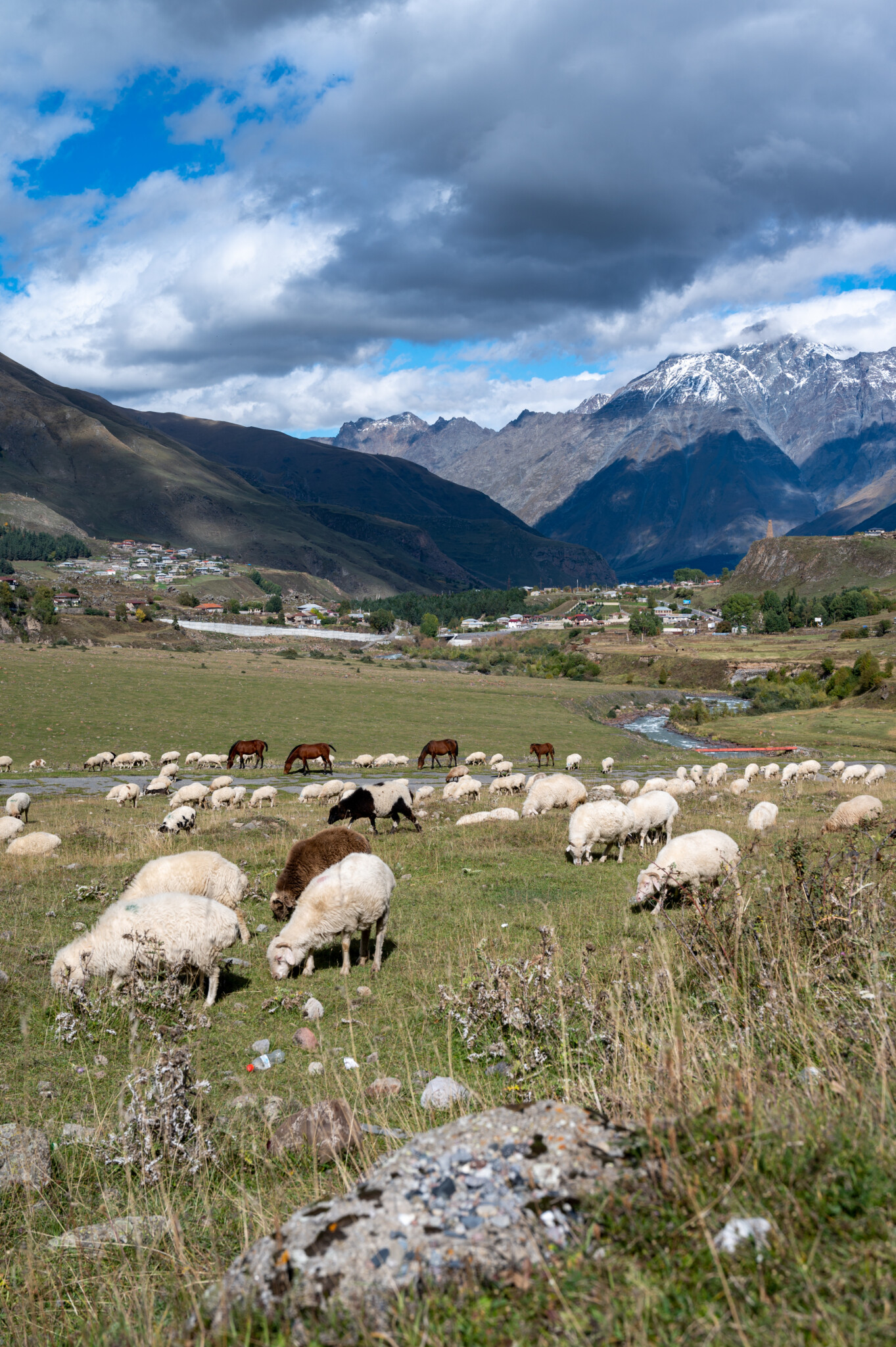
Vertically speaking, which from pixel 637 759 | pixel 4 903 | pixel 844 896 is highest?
pixel 844 896

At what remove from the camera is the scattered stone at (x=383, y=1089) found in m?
6.29

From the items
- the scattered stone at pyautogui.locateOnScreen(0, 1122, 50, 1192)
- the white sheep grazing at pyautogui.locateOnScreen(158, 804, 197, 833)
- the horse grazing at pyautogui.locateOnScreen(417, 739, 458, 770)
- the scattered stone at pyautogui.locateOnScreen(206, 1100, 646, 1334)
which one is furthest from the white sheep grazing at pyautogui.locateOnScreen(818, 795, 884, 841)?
the horse grazing at pyautogui.locateOnScreen(417, 739, 458, 770)

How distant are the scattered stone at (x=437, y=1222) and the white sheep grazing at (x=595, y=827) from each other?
13.2 m

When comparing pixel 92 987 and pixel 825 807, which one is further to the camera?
pixel 825 807

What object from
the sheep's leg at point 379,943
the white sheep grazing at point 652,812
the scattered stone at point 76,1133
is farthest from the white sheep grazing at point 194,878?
the white sheep grazing at point 652,812

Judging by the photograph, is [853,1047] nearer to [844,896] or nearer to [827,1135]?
[827,1135]

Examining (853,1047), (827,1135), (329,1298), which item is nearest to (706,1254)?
(827,1135)

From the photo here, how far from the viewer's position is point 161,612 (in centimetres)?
15712

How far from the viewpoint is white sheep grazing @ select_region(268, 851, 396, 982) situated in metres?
10.3

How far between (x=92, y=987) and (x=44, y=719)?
1700 inches

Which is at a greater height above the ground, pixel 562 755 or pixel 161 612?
pixel 161 612

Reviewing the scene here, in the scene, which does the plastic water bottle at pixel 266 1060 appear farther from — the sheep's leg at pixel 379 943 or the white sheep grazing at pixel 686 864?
the white sheep grazing at pixel 686 864

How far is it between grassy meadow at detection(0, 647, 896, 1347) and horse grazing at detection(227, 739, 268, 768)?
23478 millimetres

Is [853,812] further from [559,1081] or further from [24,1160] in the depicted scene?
[24,1160]
